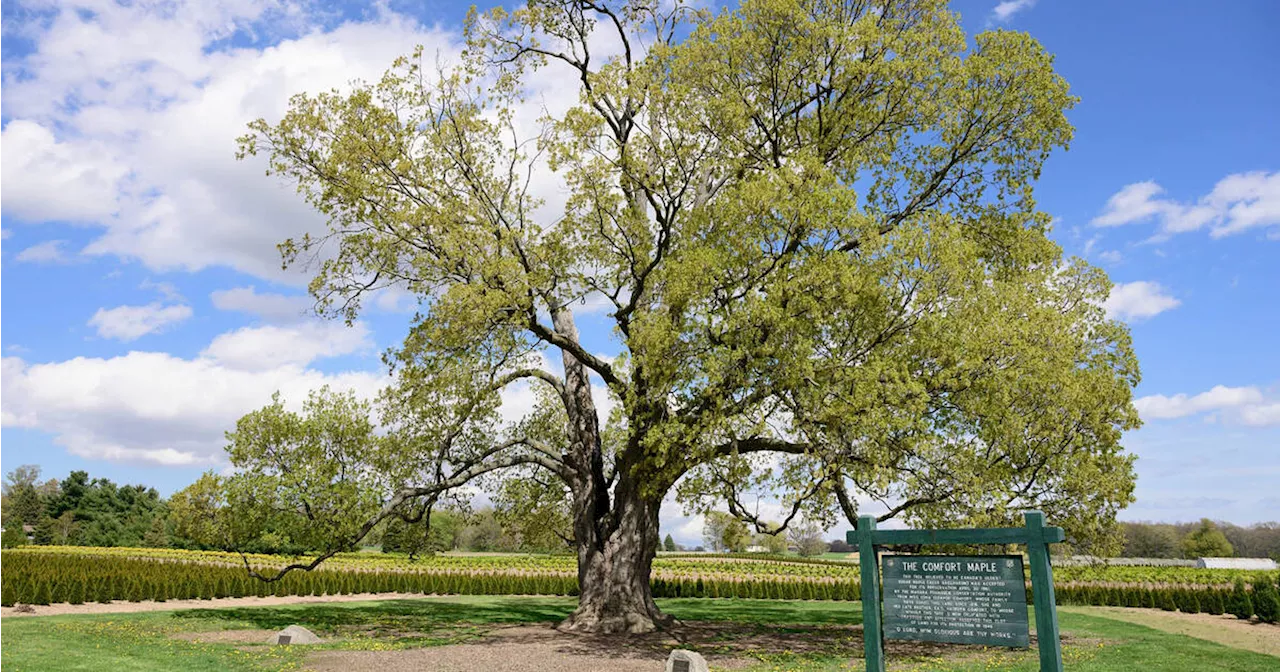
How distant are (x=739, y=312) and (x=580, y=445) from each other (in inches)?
262

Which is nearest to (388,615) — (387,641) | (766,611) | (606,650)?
(387,641)

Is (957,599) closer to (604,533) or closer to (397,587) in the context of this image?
(604,533)

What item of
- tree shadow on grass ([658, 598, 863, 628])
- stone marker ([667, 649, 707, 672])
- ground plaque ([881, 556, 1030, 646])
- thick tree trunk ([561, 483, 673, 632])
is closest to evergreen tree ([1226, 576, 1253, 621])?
tree shadow on grass ([658, 598, 863, 628])

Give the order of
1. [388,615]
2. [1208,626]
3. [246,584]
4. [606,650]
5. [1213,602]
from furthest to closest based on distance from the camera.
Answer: [246,584]
[1213,602]
[1208,626]
[388,615]
[606,650]

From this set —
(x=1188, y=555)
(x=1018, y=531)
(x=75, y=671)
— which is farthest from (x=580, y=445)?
(x=1188, y=555)

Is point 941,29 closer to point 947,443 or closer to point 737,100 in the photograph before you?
point 737,100

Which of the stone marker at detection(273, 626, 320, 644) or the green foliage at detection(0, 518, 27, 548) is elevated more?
the green foliage at detection(0, 518, 27, 548)

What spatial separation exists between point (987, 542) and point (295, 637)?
1253 centimetres

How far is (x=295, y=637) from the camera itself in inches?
597

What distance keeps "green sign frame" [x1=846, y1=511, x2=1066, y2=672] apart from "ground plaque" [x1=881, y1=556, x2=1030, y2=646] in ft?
0.93

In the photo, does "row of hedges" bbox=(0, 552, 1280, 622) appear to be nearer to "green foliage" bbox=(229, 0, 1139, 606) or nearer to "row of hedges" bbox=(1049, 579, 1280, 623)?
"row of hedges" bbox=(1049, 579, 1280, 623)

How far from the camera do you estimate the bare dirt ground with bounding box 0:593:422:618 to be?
21.7 meters

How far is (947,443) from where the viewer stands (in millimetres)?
15555

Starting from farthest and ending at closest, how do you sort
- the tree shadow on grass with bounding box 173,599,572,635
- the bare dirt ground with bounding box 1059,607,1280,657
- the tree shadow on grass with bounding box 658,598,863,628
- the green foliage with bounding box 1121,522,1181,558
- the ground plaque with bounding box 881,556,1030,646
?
the green foliage with bounding box 1121,522,1181,558 < the tree shadow on grass with bounding box 658,598,863,628 < the tree shadow on grass with bounding box 173,599,572,635 < the bare dirt ground with bounding box 1059,607,1280,657 < the ground plaque with bounding box 881,556,1030,646
